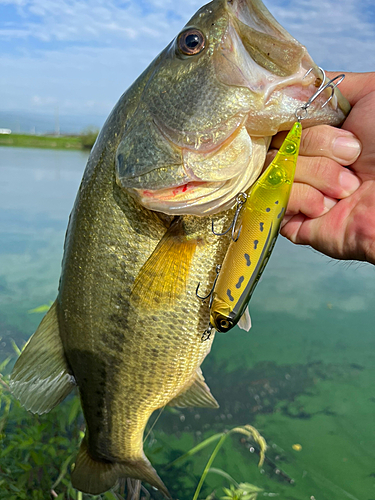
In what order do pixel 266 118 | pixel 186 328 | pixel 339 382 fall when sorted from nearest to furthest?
1. pixel 266 118
2. pixel 186 328
3. pixel 339 382

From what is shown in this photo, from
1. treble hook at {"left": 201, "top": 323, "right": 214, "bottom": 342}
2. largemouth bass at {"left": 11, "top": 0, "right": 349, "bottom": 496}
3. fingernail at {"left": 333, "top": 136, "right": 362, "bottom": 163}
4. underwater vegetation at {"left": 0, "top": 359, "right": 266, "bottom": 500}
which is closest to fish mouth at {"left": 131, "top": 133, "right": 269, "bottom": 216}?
largemouth bass at {"left": 11, "top": 0, "right": 349, "bottom": 496}

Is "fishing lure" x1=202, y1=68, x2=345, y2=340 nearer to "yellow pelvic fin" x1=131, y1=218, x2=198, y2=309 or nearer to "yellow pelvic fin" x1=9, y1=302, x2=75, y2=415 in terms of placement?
"yellow pelvic fin" x1=131, y1=218, x2=198, y2=309

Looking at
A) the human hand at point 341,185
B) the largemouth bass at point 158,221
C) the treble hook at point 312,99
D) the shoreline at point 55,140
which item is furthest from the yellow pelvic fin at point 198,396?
the shoreline at point 55,140

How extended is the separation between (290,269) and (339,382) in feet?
8.52

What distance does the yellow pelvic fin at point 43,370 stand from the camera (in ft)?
5.15

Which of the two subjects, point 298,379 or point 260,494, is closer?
point 260,494

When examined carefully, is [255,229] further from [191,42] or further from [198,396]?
[198,396]

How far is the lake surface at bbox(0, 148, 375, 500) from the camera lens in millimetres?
3152

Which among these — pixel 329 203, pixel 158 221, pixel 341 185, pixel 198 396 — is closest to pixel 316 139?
pixel 341 185

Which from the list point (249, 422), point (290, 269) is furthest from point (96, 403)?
Answer: point (290, 269)

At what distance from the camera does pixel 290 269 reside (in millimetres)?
6512

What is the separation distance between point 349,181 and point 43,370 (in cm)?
140

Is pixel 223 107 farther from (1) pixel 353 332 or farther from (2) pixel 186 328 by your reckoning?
(1) pixel 353 332

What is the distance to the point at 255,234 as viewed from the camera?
1.08m
